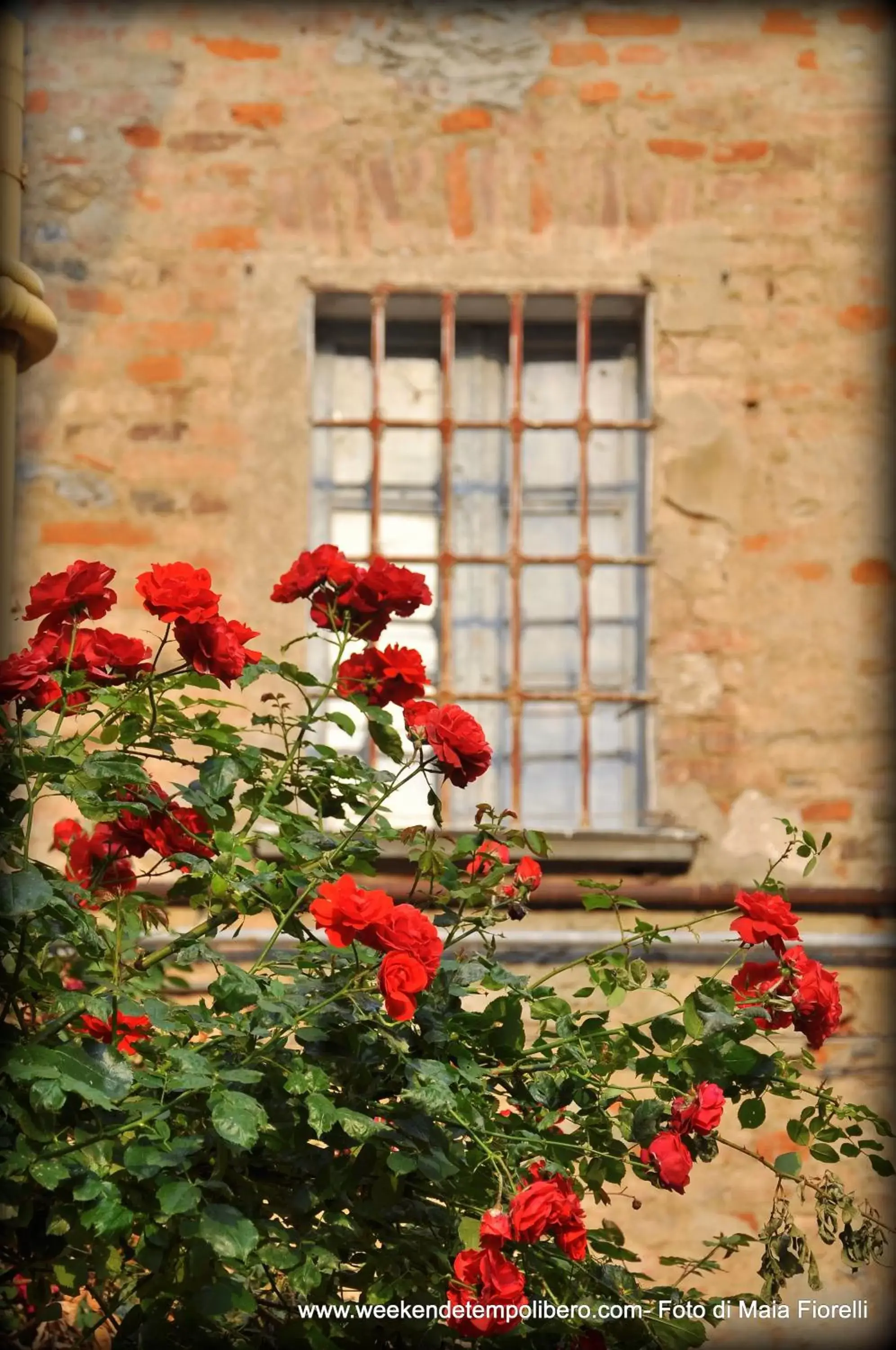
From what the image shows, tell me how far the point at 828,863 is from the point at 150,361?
2.33 meters

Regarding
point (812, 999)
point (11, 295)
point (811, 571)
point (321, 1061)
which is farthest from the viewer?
point (811, 571)

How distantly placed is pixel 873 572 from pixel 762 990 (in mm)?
2652

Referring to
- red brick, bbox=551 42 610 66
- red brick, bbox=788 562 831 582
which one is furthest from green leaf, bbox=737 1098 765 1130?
red brick, bbox=551 42 610 66

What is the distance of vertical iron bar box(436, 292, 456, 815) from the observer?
4.77 metres

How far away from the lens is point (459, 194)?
4809 mm

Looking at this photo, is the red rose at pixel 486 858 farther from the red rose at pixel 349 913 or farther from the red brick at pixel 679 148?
the red brick at pixel 679 148

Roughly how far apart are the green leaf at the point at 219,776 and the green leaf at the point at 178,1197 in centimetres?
58

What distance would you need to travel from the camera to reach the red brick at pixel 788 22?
4941 millimetres

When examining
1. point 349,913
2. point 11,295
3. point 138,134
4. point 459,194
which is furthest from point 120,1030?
point 138,134

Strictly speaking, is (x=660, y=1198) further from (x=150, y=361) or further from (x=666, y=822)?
(x=150, y=361)

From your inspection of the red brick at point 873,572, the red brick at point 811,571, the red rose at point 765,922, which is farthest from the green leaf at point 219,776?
the red brick at point 873,572

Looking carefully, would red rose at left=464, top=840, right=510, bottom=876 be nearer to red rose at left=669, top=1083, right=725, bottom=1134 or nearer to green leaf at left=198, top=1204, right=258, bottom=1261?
red rose at left=669, top=1083, right=725, bottom=1134

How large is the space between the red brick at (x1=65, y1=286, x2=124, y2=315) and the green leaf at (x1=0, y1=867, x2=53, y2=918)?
3115mm

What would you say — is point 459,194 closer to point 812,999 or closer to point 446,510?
point 446,510
